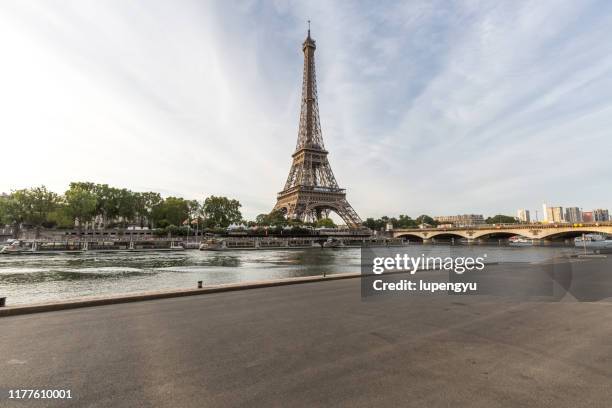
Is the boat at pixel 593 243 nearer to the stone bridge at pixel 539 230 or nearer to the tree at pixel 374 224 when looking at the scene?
the stone bridge at pixel 539 230

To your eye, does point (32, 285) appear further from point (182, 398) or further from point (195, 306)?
point (182, 398)

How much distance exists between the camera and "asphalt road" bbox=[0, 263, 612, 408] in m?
4.10

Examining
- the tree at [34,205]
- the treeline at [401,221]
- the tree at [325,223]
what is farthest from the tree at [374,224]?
the tree at [34,205]

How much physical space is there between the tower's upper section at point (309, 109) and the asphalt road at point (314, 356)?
95.4 meters

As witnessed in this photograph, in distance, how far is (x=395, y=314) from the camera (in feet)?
28.0

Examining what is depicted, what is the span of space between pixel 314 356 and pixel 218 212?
104 meters

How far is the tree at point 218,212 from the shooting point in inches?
4136

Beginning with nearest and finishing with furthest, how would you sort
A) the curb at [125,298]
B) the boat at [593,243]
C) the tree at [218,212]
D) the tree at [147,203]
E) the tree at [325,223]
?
the curb at [125,298], the boat at [593,243], the tree at [147,203], the tree at [218,212], the tree at [325,223]

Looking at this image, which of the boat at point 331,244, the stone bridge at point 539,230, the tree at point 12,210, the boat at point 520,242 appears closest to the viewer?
the stone bridge at point 539,230

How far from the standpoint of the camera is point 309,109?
4109 inches

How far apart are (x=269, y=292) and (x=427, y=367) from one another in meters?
8.14

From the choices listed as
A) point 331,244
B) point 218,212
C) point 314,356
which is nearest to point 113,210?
point 218,212

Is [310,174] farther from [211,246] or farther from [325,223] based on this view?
[211,246]

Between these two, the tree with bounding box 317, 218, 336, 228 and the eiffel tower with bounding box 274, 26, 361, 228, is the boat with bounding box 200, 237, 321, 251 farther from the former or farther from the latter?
the tree with bounding box 317, 218, 336, 228
